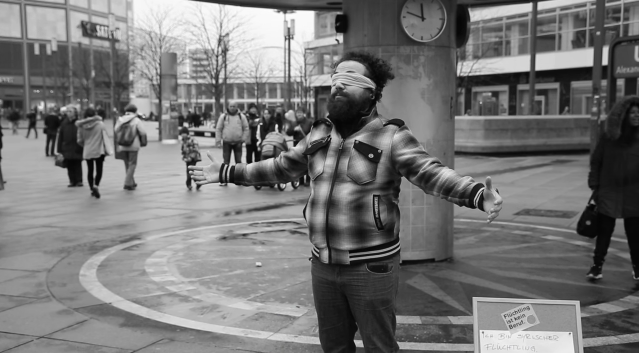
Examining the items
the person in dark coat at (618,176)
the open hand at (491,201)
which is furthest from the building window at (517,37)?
the open hand at (491,201)

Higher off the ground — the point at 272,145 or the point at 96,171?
the point at 272,145

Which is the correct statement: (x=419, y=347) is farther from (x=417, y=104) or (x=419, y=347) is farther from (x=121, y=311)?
(x=417, y=104)

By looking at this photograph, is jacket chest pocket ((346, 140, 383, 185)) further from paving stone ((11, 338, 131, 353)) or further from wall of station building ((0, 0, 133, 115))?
wall of station building ((0, 0, 133, 115))

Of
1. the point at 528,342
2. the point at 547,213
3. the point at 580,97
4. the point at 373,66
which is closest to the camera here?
the point at 528,342

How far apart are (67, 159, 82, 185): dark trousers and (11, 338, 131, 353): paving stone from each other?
10.8 m

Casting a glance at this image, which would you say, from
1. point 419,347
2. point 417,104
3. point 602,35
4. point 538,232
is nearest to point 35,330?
point 419,347

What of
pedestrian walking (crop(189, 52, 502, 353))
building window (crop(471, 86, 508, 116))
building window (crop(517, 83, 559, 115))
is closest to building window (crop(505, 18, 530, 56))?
building window (crop(517, 83, 559, 115))

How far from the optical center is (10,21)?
69.1m

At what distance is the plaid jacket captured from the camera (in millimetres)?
3121

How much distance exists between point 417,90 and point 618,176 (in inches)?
84.9

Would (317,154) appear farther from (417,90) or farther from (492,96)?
(492,96)

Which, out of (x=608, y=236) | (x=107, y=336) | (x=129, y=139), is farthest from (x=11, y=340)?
(x=129, y=139)

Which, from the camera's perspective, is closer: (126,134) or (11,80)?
(126,134)

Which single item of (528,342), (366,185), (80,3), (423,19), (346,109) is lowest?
(528,342)
